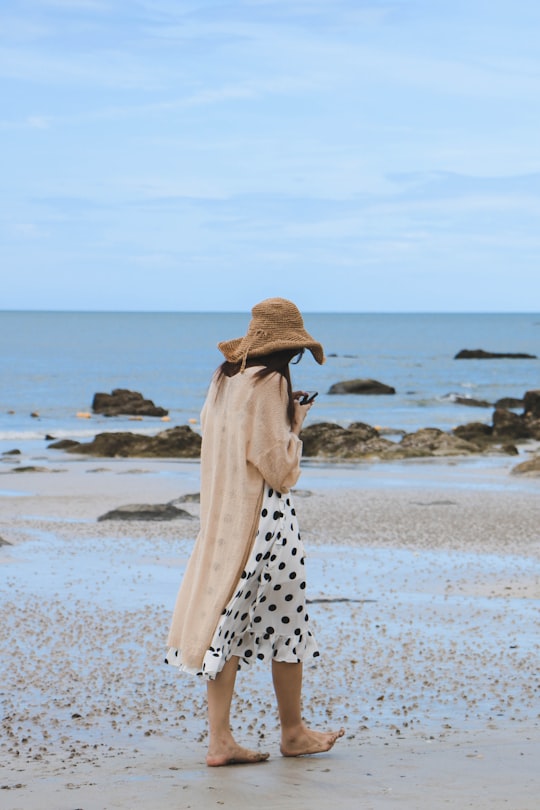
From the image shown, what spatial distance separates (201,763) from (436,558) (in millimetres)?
5843

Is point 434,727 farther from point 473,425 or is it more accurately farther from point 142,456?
point 473,425

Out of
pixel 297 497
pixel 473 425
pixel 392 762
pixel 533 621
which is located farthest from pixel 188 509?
pixel 473 425

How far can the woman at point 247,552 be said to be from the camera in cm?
457

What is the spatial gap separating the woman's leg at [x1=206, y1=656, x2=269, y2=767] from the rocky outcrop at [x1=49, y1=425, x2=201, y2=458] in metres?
19.4

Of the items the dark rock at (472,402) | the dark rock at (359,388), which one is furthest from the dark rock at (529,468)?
the dark rock at (359,388)

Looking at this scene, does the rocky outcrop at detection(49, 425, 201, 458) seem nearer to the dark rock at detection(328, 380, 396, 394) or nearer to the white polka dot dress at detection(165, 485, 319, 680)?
the white polka dot dress at detection(165, 485, 319, 680)

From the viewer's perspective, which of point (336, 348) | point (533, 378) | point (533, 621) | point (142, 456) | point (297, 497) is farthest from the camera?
point (336, 348)

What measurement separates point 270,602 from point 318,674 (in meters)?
1.89

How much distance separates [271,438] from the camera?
181 inches

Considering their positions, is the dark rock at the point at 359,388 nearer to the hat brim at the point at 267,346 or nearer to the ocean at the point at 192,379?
the ocean at the point at 192,379

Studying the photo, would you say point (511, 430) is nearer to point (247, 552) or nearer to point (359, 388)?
point (359, 388)

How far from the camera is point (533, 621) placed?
7.70 metres

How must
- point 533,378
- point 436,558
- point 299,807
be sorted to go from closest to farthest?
1. point 299,807
2. point 436,558
3. point 533,378

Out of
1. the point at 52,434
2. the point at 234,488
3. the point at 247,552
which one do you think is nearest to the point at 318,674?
the point at 247,552
